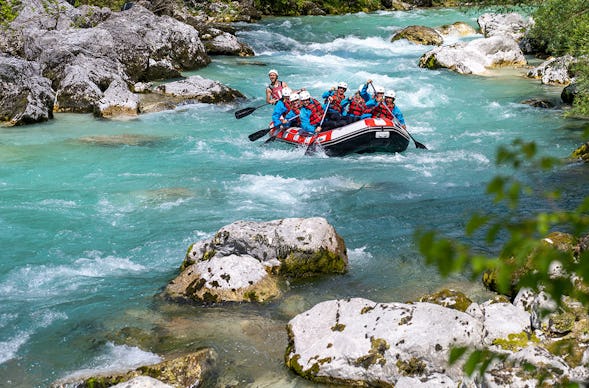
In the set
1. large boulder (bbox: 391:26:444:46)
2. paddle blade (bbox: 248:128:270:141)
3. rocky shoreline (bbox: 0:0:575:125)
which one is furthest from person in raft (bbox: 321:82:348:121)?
large boulder (bbox: 391:26:444:46)

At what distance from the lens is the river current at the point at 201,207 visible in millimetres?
6496

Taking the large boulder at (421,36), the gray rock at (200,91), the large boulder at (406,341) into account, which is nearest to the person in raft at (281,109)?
the gray rock at (200,91)

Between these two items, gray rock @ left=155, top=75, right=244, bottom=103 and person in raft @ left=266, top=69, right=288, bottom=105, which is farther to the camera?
gray rock @ left=155, top=75, right=244, bottom=103

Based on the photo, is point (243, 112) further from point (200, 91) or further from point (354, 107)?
point (354, 107)

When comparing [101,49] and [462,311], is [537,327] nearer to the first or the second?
[462,311]

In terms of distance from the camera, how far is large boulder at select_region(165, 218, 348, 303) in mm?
7273

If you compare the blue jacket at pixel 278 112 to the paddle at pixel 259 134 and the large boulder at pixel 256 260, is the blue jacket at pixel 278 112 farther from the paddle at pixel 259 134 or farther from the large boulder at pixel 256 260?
the large boulder at pixel 256 260

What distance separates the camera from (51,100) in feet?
54.4

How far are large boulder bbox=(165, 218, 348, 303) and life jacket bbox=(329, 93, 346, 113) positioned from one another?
6.44 metres

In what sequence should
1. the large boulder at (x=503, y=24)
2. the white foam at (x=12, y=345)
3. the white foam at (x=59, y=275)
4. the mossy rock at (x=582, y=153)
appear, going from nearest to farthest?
the white foam at (x=12, y=345), the white foam at (x=59, y=275), the mossy rock at (x=582, y=153), the large boulder at (x=503, y=24)

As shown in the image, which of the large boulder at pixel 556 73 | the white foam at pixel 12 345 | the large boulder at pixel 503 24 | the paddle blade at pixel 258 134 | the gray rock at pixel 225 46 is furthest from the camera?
the large boulder at pixel 503 24

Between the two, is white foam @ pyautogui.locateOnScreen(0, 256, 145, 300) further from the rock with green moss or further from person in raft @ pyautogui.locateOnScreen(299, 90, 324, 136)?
person in raft @ pyautogui.locateOnScreen(299, 90, 324, 136)

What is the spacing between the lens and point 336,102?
1420cm

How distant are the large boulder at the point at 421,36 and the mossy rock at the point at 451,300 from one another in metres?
22.8
